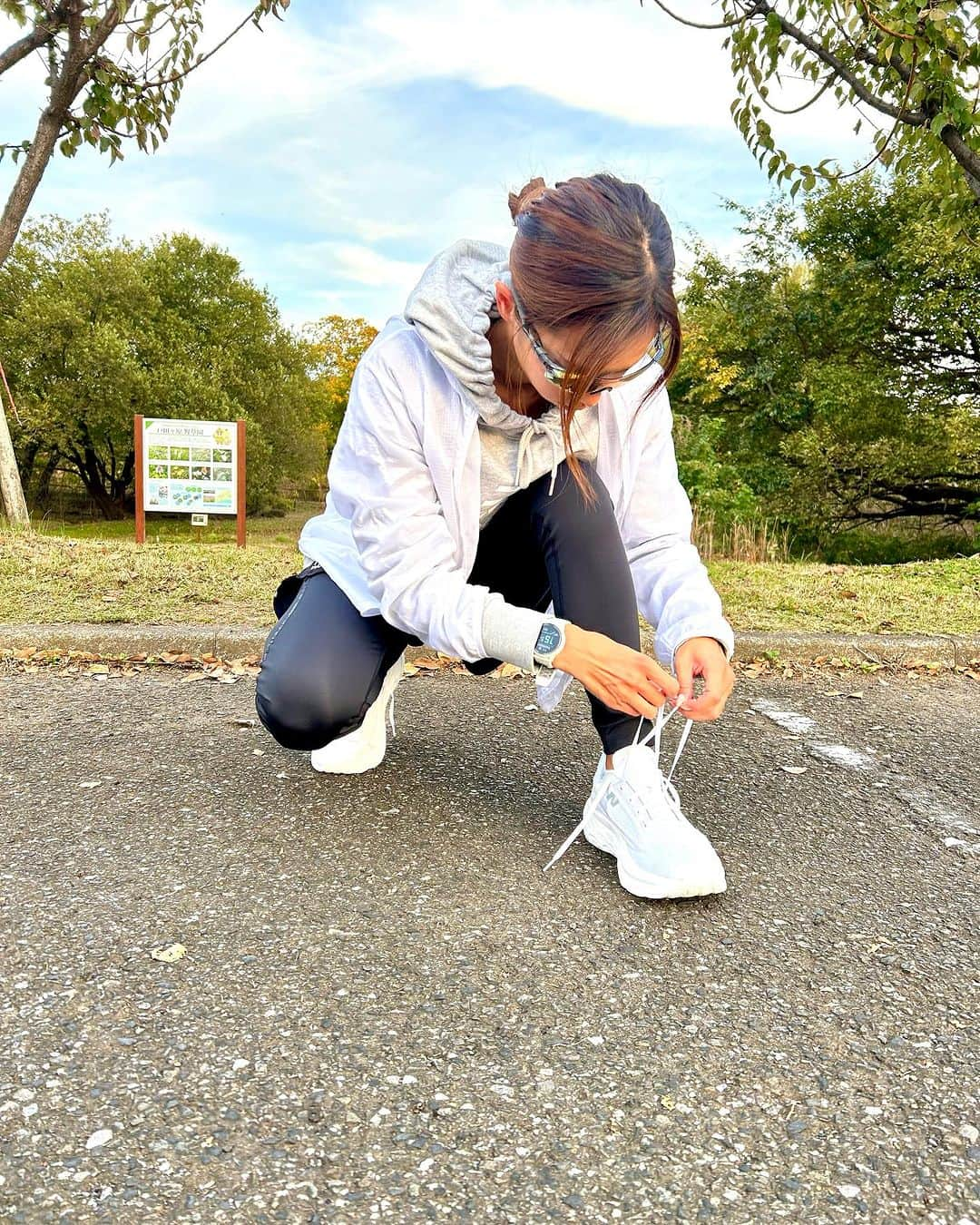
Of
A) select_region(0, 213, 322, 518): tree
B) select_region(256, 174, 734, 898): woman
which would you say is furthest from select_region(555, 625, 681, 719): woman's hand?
select_region(0, 213, 322, 518): tree

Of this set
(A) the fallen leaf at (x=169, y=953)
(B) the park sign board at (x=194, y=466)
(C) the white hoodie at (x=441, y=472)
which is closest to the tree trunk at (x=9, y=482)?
(B) the park sign board at (x=194, y=466)

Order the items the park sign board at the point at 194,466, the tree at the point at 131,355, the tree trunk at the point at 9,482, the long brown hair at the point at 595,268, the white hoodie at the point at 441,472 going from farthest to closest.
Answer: the tree at the point at 131,355
the tree trunk at the point at 9,482
the park sign board at the point at 194,466
the white hoodie at the point at 441,472
the long brown hair at the point at 595,268

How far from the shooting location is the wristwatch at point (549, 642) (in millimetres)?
1828

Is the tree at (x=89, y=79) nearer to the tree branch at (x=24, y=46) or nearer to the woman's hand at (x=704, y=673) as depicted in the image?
the tree branch at (x=24, y=46)

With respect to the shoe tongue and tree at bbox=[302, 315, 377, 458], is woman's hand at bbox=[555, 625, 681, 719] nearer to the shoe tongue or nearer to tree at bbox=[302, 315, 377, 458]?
the shoe tongue

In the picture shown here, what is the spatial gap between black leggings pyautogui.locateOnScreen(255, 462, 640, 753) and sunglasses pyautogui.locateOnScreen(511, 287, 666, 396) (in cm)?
45

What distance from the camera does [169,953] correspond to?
1.71 metres

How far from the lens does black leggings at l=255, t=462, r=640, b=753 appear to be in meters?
2.13

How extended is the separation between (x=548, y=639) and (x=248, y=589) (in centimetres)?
338

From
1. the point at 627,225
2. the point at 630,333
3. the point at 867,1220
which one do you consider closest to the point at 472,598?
the point at 630,333

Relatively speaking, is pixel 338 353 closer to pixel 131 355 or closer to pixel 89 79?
pixel 131 355

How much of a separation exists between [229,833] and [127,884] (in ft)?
0.97

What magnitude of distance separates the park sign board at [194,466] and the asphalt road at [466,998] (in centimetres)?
791

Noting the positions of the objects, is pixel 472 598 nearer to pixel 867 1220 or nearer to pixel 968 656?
pixel 867 1220
